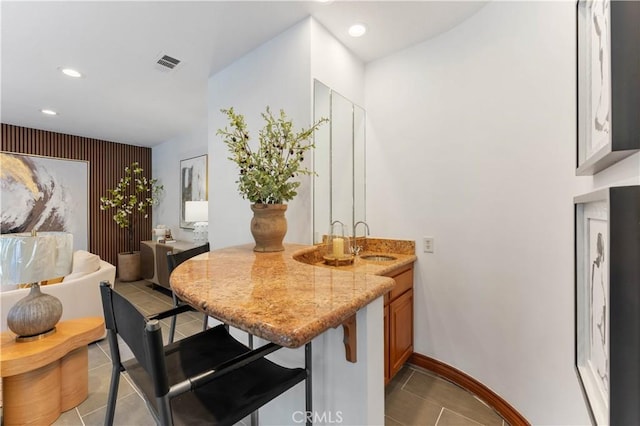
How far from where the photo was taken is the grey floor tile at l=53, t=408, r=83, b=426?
1.73 metres

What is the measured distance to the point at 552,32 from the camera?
150 cm

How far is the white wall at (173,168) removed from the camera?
470 cm

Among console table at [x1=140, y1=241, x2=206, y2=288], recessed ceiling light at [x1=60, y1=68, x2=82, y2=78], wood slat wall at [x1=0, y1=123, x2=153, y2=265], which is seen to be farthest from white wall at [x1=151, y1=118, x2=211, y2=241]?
recessed ceiling light at [x1=60, y1=68, x2=82, y2=78]

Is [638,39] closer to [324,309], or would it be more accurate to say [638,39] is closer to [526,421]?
[324,309]

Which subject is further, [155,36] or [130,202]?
[130,202]

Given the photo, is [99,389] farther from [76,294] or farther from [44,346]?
[76,294]

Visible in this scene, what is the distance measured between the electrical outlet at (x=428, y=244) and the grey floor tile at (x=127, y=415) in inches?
86.9

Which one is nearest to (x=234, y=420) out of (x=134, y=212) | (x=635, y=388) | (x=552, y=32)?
(x=635, y=388)

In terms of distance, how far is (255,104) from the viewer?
227cm

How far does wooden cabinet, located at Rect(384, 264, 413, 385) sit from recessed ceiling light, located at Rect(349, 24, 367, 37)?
5.96ft

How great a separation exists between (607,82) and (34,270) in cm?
257

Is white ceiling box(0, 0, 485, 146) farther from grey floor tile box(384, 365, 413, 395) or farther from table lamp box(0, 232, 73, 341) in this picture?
grey floor tile box(384, 365, 413, 395)

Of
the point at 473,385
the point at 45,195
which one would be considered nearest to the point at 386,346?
the point at 473,385

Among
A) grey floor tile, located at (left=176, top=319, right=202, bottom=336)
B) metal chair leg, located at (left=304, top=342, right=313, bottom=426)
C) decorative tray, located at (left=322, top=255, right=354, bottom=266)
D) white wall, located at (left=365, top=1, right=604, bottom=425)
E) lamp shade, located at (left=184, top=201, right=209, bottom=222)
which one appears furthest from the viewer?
lamp shade, located at (left=184, top=201, right=209, bottom=222)
